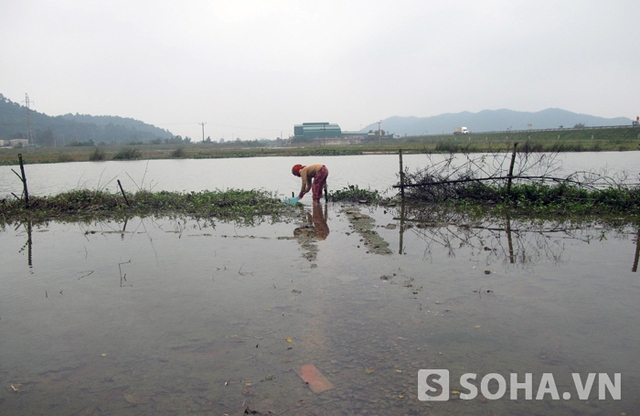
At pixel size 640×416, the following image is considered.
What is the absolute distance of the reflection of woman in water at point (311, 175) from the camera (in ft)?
Result: 42.2

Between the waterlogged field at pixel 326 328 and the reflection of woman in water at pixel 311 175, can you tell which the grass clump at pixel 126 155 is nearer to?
the reflection of woman in water at pixel 311 175

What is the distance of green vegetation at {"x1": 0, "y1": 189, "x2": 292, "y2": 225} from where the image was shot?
41.4 feet

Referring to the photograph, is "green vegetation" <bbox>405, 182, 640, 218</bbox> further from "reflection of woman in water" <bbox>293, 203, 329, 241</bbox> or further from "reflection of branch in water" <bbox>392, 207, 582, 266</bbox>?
"reflection of woman in water" <bbox>293, 203, 329, 241</bbox>

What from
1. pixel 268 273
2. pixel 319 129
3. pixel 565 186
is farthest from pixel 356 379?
→ pixel 319 129

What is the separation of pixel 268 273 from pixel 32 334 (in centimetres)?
329

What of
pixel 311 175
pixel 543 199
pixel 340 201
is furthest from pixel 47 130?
pixel 543 199

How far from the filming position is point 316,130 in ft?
343

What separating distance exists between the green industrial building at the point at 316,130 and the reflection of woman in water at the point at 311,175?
8801 centimetres

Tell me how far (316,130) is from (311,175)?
306ft

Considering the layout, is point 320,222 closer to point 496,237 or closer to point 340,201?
point 340,201

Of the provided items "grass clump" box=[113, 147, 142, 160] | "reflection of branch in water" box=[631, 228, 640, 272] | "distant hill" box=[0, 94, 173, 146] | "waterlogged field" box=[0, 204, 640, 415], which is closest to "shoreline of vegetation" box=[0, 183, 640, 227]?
"reflection of branch in water" box=[631, 228, 640, 272]

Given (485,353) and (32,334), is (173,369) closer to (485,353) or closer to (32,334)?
(32,334)

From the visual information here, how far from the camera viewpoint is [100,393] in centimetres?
370

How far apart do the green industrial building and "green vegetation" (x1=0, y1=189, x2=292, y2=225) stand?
3449 inches
